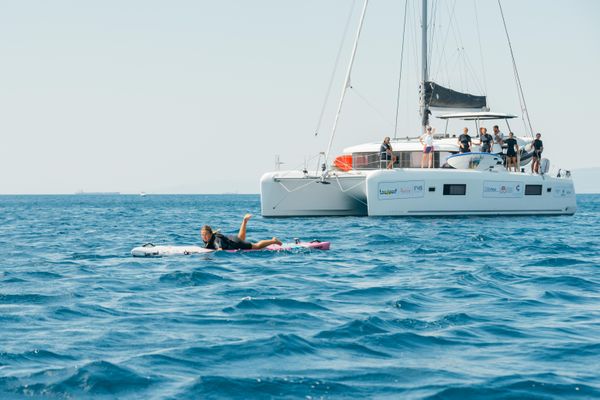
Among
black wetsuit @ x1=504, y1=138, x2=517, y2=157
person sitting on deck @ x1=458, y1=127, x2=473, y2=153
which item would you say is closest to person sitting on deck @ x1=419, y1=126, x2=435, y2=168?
person sitting on deck @ x1=458, y1=127, x2=473, y2=153

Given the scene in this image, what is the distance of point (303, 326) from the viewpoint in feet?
28.4

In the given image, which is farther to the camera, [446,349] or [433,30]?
[433,30]

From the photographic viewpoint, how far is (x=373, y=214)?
1041 inches

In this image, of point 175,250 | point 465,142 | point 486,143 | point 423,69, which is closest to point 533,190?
point 486,143

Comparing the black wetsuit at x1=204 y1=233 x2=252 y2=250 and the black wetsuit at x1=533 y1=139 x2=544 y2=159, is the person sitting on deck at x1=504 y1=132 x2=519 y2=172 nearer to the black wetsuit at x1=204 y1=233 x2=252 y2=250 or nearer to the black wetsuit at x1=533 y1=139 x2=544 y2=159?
the black wetsuit at x1=533 y1=139 x2=544 y2=159

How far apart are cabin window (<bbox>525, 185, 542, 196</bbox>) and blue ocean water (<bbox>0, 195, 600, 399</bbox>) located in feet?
42.8

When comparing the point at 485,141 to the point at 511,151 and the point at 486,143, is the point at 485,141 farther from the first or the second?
the point at 511,151

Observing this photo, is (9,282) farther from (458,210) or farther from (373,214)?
(458,210)

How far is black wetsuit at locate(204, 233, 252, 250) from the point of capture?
53.1 feet

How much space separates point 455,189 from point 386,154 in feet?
8.25

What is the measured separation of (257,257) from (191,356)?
835cm

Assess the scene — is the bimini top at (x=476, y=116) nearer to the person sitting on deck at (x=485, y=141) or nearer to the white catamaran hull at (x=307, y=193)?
the person sitting on deck at (x=485, y=141)

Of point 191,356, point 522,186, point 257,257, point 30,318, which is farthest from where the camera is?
point 522,186

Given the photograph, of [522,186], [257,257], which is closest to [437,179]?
[522,186]
